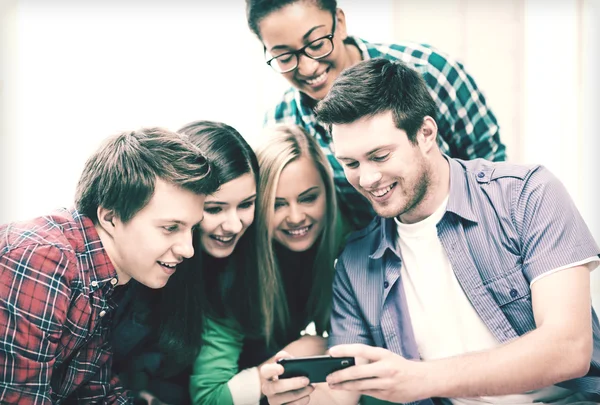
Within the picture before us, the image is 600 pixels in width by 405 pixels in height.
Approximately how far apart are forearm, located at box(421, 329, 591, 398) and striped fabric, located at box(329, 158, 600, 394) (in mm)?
146

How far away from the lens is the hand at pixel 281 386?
1395 millimetres

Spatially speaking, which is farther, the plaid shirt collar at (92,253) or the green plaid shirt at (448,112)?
the green plaid shirt at (448,112)

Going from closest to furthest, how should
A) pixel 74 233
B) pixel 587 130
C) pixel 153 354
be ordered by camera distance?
pixel 74 233, pixel 153 354, pixel 587 130

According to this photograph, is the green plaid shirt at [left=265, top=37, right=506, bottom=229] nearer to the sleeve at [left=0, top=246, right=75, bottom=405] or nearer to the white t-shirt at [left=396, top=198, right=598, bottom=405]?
the white t-shirt at [left=396, top=198, right=598, bottom=405]

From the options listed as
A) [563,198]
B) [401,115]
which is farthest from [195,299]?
[563,198]

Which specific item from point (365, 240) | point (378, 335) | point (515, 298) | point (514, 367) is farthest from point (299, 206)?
point (514, 367)

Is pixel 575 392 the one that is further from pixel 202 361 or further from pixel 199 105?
pixel 199 105

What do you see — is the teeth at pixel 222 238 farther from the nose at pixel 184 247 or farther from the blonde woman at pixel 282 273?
the nose at pixel 184 247

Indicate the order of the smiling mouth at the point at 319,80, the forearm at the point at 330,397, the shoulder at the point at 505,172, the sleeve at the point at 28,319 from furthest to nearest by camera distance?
1. the smiling mouth at the point at 319,80
2. the forearm at the point at 330,397
3. the shoulder at the point at 505,172
4. the sleeve at the point at 28,319

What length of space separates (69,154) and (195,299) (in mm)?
853

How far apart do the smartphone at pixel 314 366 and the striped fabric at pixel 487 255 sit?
255 millimetres

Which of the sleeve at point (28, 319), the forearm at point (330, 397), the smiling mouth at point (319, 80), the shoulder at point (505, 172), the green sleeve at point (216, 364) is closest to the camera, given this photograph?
the sleeve at point (28, 319)

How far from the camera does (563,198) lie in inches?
57.4

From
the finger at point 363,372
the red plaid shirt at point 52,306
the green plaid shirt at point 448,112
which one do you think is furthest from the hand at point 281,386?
the green plaid shirt at point 448,112
